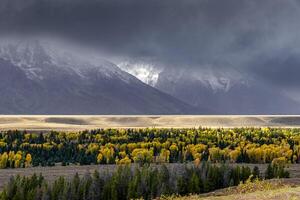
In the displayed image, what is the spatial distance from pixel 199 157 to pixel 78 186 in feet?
293

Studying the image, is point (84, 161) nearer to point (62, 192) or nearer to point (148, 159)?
point (148, 159)

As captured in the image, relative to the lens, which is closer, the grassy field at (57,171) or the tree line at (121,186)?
the tree line at (121,186)

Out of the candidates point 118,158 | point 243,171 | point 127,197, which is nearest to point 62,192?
point 127,197

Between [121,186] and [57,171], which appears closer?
[121,186]

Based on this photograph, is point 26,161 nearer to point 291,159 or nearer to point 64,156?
point 64,156

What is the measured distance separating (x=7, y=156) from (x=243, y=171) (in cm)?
8324

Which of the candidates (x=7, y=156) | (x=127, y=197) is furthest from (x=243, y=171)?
(x=7, y=156)

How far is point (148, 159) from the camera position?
173 metres

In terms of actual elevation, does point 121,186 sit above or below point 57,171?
above

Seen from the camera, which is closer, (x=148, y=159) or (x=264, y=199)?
(x=264, y=199)

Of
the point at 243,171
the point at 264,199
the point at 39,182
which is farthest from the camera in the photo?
the point at 243,171

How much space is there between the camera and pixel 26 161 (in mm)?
168250

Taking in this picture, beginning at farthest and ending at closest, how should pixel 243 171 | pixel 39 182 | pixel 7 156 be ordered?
pixel 7 156, pixel 243 171, pixel 39 182

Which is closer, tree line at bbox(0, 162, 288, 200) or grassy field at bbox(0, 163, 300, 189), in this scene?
tree line at bbox(0, 162, 288, 200)
